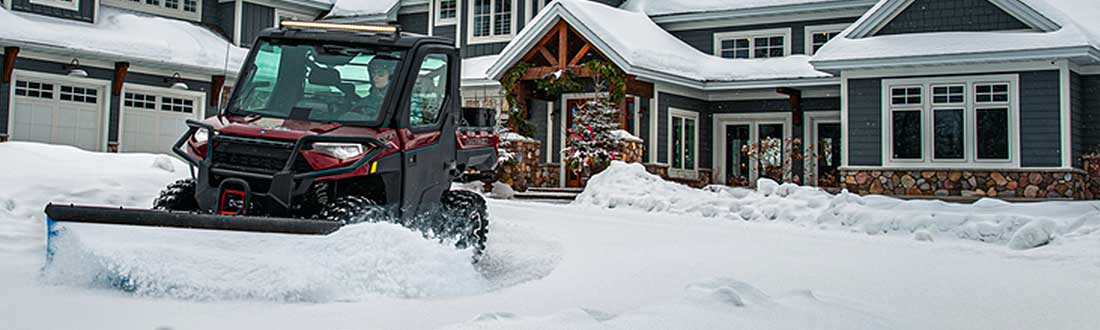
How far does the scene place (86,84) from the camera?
19234 mm

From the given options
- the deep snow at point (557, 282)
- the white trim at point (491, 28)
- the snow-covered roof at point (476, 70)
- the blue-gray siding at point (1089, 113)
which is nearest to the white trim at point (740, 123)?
the snow-covered roof at point (476, 70)

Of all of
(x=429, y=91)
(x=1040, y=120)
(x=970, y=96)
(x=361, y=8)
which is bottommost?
(x=429, y=91)

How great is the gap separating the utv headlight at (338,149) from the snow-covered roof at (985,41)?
12009mm

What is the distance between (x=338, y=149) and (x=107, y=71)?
54.6 ft

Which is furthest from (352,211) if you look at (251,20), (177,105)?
(251,20)

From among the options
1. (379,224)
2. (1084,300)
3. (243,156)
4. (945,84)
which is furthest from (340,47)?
(945,84)

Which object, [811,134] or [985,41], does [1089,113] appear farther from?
[811,134]

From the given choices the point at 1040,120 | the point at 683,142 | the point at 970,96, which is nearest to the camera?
the point at 1040,120

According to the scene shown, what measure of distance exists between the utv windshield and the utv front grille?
580mm

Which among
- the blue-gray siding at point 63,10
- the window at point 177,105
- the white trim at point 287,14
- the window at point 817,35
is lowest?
the window at point 177,105

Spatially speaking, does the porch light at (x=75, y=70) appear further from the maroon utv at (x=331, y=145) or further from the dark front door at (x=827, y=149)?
the dark front door at (x=827, y=149)

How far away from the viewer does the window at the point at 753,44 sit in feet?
65.2

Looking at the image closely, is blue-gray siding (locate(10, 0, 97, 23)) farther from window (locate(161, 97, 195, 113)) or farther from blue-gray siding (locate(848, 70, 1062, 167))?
blue-gray siding (locate(848, 70, 1062, 167))

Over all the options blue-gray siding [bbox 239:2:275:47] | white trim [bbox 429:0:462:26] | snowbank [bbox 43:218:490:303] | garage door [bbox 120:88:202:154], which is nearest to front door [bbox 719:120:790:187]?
white trim [bbox 429:0:462:26]
